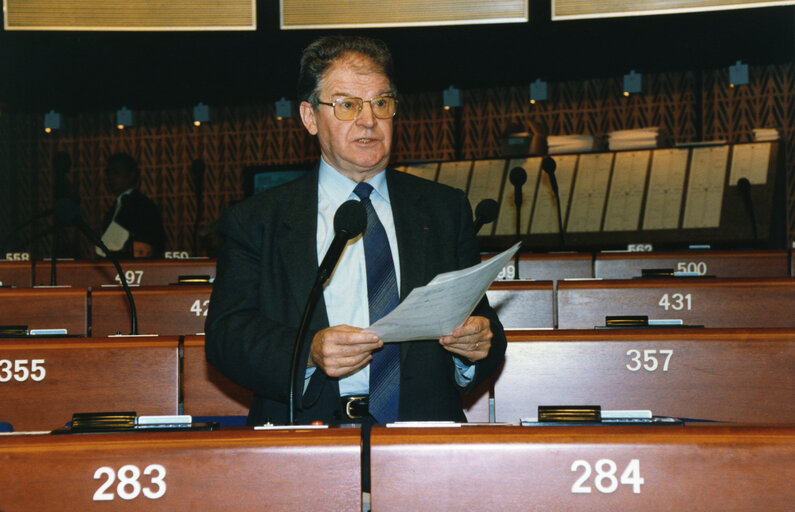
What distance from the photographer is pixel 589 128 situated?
9758 mm

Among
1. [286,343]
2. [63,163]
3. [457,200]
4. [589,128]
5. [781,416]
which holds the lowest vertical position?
[781,416]

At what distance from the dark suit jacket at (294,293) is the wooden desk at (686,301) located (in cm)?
140

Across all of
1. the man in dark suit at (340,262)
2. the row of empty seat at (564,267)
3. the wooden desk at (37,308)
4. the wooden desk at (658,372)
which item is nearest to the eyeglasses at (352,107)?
the man in dark suit at (340,262)

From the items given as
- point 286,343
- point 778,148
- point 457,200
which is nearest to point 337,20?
point 778,148

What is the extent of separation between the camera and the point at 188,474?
1376 millimetres

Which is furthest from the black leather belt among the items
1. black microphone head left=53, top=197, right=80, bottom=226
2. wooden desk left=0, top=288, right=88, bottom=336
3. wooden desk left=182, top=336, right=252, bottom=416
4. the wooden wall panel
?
the wooden wall panel

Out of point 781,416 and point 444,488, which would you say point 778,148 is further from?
point 444,488

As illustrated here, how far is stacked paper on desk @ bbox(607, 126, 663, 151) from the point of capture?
25.3ft

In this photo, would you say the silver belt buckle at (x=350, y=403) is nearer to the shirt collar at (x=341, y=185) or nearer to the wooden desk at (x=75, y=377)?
the shirt collar at (x=341, y=185)

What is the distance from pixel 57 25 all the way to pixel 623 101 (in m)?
5.65

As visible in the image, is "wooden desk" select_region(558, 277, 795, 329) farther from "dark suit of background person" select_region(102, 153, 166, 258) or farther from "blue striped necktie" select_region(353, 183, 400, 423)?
"dark suit of background person" select_region(102, 153, 166, 258)

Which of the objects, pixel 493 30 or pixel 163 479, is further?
pixel 493 30

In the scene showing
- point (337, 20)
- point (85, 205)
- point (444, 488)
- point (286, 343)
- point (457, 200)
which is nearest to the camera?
point (444, 488)

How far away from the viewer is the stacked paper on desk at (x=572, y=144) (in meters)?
7.92
